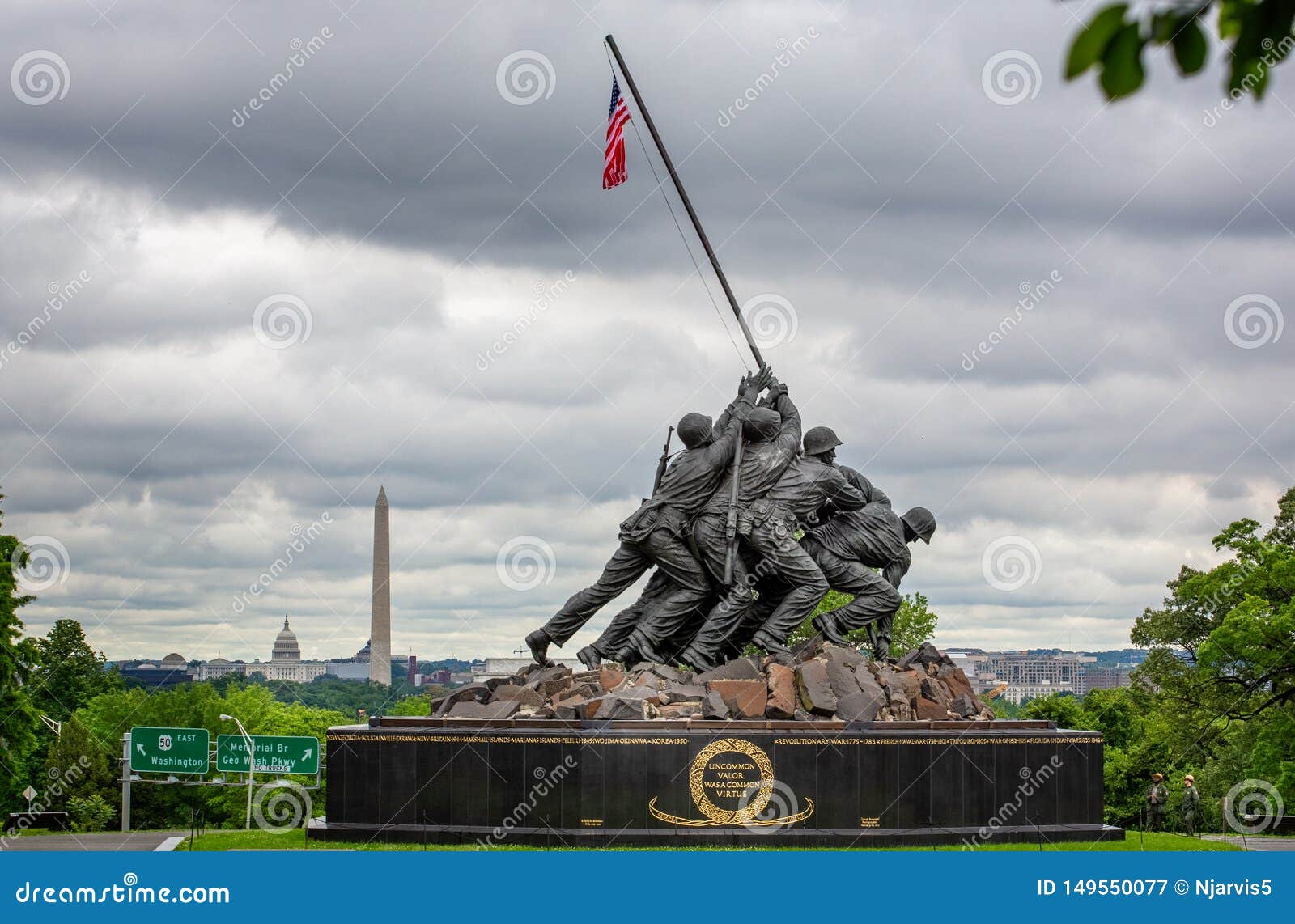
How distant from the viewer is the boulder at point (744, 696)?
53.0 feet

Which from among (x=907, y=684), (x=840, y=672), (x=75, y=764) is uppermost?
(x=840, y=672)

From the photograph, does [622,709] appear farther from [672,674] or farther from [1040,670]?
[1040,670]

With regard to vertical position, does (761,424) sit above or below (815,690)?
above

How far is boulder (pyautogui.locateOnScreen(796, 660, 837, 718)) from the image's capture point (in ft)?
53.3

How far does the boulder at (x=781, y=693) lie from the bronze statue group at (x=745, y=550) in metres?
0.88

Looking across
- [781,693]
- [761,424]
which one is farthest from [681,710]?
[761,424]

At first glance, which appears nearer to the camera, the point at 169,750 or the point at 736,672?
the point at 736,672

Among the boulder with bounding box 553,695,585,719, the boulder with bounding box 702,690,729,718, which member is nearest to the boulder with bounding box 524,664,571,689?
the boulder with bounding box 553,695,585,719

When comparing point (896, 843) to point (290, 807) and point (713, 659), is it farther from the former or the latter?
point (290, 807)

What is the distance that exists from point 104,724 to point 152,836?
30.9 metres

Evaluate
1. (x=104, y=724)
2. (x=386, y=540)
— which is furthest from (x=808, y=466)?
(x=104, y=724)

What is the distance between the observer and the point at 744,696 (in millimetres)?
16219

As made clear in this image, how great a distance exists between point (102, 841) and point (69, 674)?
38.4m

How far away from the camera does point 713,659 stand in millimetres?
17844
